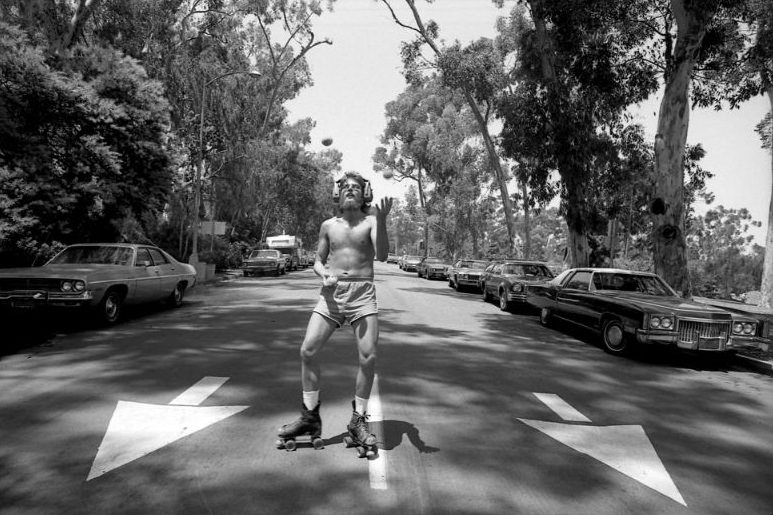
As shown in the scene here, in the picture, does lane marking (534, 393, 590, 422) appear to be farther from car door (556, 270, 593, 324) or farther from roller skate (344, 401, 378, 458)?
car door (556, 270, 593, 324)

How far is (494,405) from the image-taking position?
17.1 feet

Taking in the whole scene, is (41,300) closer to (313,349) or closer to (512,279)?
(313,349)

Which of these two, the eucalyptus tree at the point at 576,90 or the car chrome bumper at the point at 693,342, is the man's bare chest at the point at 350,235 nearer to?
the car chrome bumper at the point at 693,342

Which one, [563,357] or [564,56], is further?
[564,56]

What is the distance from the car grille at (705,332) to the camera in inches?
301

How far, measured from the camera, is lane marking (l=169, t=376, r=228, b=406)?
16.1 feet

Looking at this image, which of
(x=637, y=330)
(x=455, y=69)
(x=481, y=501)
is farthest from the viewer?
(x=455, y=69)

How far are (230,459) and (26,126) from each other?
12690 millimetres

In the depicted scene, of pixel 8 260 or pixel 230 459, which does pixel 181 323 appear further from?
pixel 230 459

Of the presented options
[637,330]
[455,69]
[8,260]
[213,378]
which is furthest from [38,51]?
[455,69]

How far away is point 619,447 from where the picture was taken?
165 inches

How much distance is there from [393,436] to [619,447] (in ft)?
5.90

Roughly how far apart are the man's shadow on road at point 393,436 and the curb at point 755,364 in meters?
6.44

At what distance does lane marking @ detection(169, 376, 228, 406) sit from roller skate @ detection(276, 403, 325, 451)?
55.5 inches
